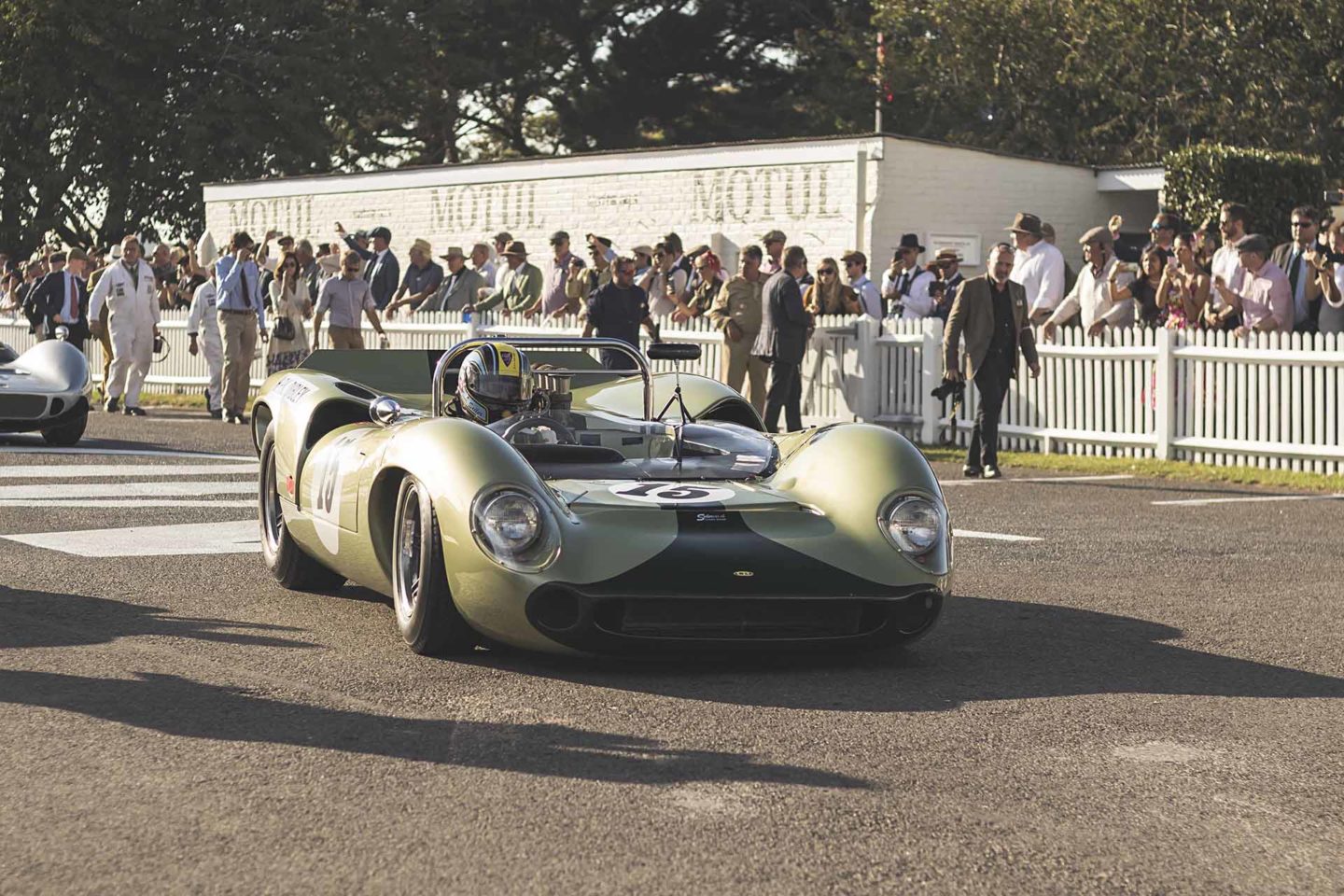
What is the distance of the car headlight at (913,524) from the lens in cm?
718

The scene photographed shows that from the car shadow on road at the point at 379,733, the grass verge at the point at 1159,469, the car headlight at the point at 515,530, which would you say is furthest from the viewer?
the grass verge at the point at 1159,469

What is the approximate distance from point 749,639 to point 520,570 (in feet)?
2.70

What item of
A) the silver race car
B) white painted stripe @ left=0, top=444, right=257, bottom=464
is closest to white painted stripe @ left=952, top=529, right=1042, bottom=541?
white painted stripe @ left=0, top=444, right=257, bottom=464

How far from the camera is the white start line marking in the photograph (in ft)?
47.9

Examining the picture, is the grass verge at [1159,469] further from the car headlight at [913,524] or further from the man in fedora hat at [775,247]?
the car headlight at [913,524]

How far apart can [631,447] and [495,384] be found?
0.65m

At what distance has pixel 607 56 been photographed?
51.5 metres

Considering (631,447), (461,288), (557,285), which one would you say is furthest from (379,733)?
(461,288)

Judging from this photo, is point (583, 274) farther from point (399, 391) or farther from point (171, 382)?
point (399, 391)

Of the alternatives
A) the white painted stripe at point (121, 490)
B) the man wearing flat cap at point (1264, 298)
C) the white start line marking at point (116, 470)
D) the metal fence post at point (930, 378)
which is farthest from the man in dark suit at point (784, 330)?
the white painted stripe at point (121, 490)

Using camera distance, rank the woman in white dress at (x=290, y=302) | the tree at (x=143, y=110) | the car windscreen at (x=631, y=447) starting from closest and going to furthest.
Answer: the car windscreen at (x=631, y=447) < the woman in white dress at (x=290, y=302) < the tree at (x=143, y=110)

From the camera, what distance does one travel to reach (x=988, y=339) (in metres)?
15.5

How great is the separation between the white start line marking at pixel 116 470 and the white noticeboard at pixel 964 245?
11.9m

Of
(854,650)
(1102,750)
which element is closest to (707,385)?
(854,650)
